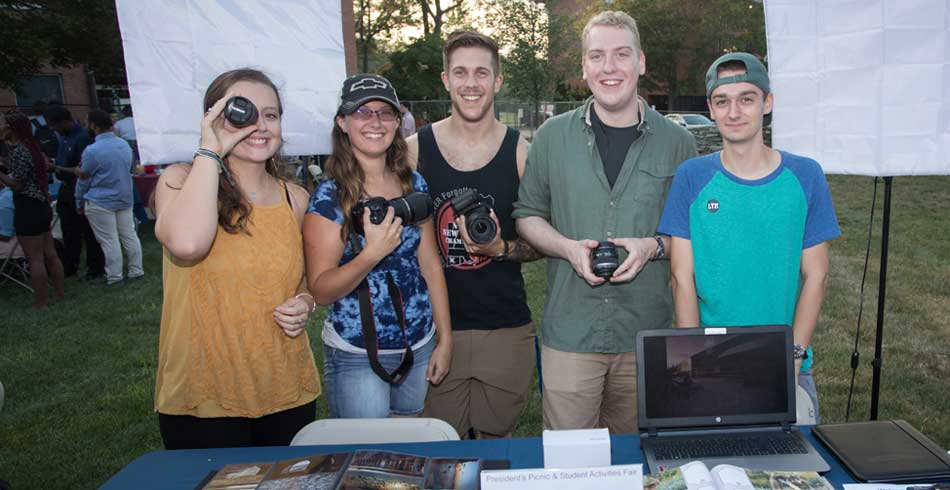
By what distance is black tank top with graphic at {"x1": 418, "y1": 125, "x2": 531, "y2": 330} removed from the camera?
2.77m

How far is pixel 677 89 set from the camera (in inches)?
1189

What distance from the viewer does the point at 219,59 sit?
2420mm

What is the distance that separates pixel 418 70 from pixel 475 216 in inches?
1171

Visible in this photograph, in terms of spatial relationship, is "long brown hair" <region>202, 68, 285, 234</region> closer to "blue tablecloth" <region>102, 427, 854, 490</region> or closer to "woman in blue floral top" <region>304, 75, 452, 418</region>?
"woman in blue floral top" <region>304, 75, 452, 418</region>

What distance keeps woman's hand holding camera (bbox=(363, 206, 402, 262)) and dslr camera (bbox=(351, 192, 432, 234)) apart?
15 mm

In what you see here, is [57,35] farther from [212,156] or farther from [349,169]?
[212,156]

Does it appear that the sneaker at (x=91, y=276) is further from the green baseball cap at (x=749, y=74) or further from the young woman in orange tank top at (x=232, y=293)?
the green baseball cap at (x=749, y=74)

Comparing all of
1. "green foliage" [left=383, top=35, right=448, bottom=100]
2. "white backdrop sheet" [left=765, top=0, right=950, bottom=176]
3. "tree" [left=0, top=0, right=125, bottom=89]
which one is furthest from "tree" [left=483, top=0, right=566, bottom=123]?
"white backdrop sheet" [left=765, top=0, right=950, bottom=176]

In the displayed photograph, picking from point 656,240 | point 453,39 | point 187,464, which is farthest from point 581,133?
point 187,464

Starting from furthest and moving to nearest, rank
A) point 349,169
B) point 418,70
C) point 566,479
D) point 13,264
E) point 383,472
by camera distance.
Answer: point 418,70 → point 13,264 → point 349,169 → point 383,472 → point 566,479

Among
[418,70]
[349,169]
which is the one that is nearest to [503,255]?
[349,169]

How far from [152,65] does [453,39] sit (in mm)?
1230

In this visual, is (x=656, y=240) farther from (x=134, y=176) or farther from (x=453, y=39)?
(x=134, y=176)

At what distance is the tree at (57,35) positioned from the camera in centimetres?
1316
